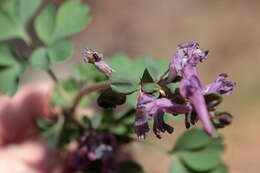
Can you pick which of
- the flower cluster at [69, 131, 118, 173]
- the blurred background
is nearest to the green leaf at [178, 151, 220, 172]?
the flower cluster at [69, 131, 118, 173]

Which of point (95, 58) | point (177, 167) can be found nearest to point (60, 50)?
point (95, 58)

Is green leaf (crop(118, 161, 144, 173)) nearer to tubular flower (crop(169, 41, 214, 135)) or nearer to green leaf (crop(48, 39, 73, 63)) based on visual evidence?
green leaf (crop(48, 39, 73, 63))

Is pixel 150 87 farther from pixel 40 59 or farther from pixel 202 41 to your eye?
pixel 202 41

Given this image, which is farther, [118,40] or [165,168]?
[118,40]

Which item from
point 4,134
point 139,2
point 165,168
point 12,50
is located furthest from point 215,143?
point 139,2

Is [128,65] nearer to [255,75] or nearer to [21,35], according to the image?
[21,35]
